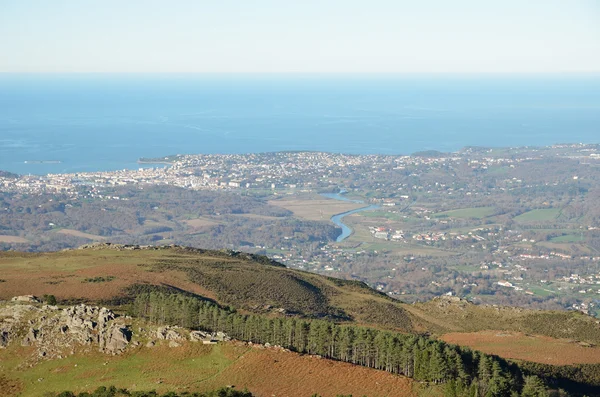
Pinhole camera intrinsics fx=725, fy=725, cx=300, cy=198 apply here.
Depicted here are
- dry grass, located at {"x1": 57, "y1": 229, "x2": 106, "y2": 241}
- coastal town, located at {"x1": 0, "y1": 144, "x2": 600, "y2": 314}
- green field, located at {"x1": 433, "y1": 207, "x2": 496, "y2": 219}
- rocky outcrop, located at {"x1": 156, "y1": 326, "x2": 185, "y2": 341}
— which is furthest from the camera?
green field, located at {"x1": 433, "y1": 207, "x2": 496, "y2": 219}

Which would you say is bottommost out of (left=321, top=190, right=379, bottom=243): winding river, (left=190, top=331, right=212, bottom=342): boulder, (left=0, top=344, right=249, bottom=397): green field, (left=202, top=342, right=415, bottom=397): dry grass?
(left=321, top=190, right=379, bottom=243): winding river

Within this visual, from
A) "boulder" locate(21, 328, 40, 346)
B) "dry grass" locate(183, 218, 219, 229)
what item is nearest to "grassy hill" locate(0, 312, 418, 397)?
"boulder" locate(21, 328, 40, 346)

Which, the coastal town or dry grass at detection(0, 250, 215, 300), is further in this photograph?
the coastal town

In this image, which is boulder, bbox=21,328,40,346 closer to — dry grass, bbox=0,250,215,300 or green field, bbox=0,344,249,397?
green field, bbox=0,344,249,397

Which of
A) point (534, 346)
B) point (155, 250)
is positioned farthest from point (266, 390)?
point (155, 250)

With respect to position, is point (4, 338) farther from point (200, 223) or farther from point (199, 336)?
point (200, 223)

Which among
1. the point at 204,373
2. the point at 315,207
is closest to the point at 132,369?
the point at 204,373
